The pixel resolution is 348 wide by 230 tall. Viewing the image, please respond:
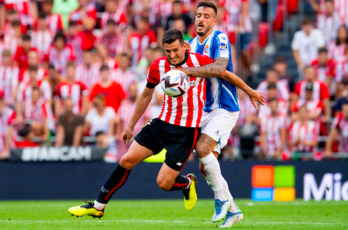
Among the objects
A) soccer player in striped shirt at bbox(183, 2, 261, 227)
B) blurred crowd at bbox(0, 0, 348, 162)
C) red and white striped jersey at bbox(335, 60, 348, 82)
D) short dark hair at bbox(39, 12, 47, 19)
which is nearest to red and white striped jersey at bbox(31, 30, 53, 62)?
blurred crowd at bbox(0, 0, 348, 162)

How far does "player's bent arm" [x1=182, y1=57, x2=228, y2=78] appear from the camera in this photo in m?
7.77

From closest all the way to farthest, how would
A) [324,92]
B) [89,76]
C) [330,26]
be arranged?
[324,92]
[89,76]
[330,26]

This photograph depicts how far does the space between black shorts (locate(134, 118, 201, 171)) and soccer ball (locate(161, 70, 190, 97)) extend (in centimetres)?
63

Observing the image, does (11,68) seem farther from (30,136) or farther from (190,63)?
(190,63)

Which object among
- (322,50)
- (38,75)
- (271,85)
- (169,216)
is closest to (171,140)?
(169,216)

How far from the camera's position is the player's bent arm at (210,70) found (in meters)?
7.77

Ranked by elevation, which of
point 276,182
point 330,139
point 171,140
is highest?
point 171,140

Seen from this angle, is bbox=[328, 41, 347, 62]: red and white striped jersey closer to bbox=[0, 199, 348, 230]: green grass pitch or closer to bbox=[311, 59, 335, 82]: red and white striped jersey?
bbox=[311, 59, 335, 82]: red and white striped jersey

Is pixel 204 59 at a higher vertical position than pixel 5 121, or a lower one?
higher

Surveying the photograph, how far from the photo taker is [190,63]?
8016mm

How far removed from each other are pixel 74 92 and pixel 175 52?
26.4 feet

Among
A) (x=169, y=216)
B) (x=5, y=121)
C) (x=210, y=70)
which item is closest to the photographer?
(x=210, y=70)

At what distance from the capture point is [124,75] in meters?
15.9

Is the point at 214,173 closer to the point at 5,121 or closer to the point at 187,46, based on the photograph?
the point at 187,46
